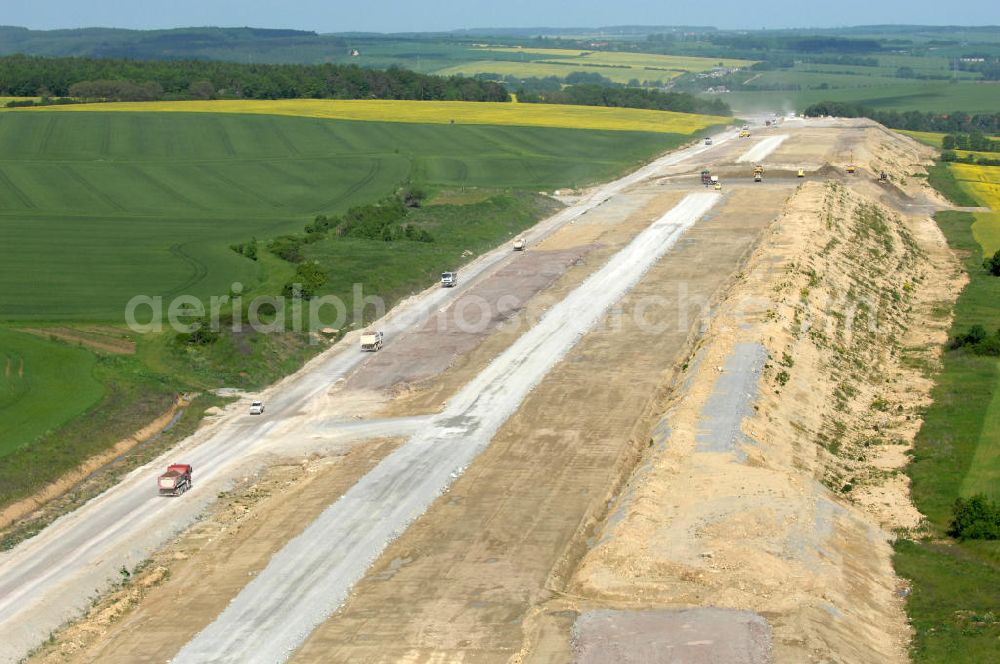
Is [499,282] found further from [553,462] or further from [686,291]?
[553,462]

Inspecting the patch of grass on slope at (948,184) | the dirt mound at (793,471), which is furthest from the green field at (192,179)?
the dirt mound at (793,471)

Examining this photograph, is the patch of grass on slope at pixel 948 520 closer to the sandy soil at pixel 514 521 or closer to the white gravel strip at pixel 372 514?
the sandy soil at pixel 514 521

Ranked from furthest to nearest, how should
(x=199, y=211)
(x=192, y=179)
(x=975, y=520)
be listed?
1. (x=192, y=179)
2. (x=199, y=211)
3. (x=975, y=520)

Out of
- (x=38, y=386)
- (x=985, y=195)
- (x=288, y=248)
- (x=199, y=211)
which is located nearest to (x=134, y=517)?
(x=38, y=386)

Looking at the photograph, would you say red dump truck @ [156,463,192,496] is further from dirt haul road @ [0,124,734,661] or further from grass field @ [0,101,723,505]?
grass field @ [0,101,723,505]

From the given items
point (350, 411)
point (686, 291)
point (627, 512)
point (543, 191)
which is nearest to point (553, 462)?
point (627, 512)

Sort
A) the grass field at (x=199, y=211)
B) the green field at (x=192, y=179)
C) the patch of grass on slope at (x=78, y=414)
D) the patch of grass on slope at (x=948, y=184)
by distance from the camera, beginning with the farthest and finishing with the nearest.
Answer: the patch of grass on slope at (x=948, y=184)
the green field at (x=192, y=179)
the grass field at (x=199, y=211)
the patch of grass on slope at (x=78, y=414)

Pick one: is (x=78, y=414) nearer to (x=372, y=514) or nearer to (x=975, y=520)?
(x=372, y=514)
